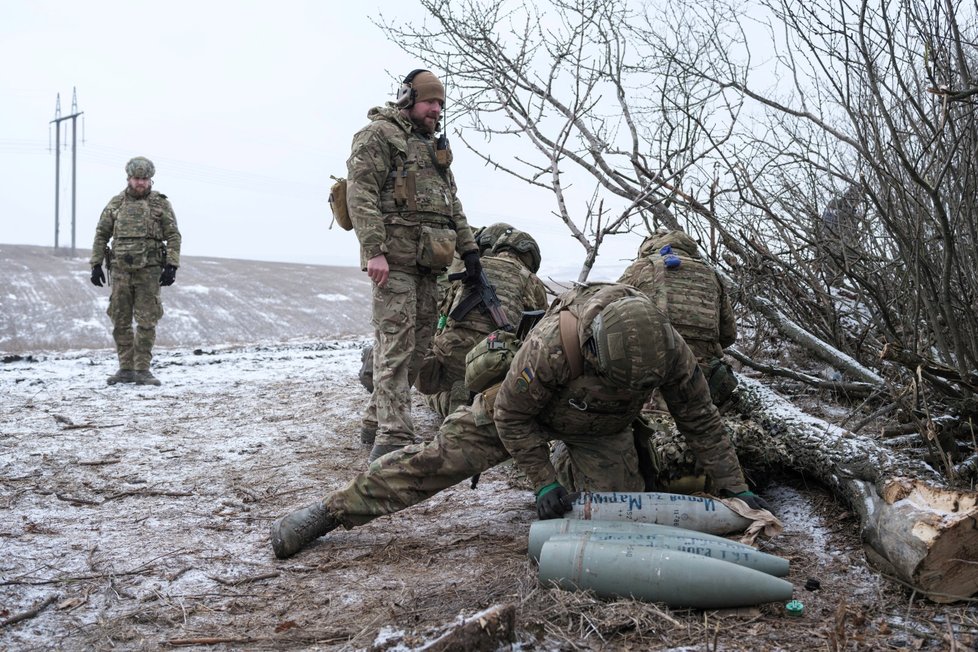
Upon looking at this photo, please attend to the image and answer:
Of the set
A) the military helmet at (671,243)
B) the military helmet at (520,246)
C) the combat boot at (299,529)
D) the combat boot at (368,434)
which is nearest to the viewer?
the combat boot at (299,529)

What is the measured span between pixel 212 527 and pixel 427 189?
7.20ft

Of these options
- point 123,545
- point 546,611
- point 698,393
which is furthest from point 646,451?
point 123,545

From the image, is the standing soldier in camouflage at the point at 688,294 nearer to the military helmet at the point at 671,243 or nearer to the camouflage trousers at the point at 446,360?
the military helmet at the point at 671,243

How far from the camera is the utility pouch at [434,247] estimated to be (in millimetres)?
4875

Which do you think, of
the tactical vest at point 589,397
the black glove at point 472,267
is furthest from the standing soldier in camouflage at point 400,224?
the tactical vest at point 589,397

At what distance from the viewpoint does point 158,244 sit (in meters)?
8.14

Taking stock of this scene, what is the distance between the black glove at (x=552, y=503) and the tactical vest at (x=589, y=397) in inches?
12.9

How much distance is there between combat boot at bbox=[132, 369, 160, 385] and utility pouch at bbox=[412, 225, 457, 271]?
13.2 ft

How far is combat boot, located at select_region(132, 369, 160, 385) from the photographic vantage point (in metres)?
7.85

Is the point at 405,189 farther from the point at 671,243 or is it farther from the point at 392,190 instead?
the point at 671,243

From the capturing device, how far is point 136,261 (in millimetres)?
7992

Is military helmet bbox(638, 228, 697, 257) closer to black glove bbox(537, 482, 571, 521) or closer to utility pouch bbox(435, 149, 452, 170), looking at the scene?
utility pouch bbox(435, 149, 452, 170)

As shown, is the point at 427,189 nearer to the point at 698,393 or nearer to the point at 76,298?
the point at 698,393

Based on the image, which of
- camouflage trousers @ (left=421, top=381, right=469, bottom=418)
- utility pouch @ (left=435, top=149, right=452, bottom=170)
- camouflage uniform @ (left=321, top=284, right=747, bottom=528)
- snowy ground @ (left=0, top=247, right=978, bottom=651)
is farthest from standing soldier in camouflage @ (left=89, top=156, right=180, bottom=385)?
camouflage uniform @ (left=321, top=284, right=747, bottom=528)
